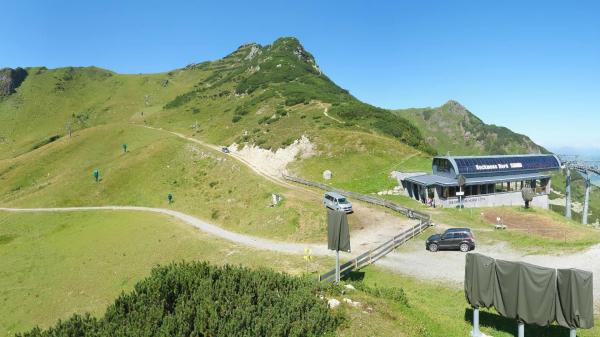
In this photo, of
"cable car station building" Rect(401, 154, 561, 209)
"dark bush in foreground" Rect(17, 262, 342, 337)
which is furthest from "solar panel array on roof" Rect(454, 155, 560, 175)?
"dark bush in foreground" Rect(17, 262, 342, 337)

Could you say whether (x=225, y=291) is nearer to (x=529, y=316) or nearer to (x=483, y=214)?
(x=529, y=316)

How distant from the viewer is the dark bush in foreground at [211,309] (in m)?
12.0

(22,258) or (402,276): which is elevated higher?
(402,276)

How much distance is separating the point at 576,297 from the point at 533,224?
98.9 feet

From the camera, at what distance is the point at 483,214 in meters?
44.1

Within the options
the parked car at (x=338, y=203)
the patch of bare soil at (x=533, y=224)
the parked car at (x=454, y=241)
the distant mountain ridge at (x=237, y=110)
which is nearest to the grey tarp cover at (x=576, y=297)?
the parked car at (x=454, y=241)

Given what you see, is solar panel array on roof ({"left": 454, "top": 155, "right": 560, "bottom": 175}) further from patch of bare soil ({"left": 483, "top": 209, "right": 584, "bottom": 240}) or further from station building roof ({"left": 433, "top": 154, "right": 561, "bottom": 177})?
patch of bare soil ({"left": 483, "top": 209, "right": 584, "bottom": 240})

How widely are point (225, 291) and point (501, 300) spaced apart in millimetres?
11280

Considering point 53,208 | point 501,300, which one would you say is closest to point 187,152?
point 53,208

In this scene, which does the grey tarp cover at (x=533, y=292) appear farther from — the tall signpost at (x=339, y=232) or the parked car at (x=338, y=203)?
the parked car at (x=338, y=203)

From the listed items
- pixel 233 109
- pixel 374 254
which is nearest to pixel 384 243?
pixel 374 254

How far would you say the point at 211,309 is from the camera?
13000mm

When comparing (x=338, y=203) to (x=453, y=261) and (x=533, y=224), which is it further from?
(x=533, y=224)

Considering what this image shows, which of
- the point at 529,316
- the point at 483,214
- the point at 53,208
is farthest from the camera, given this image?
the point at 53,208
